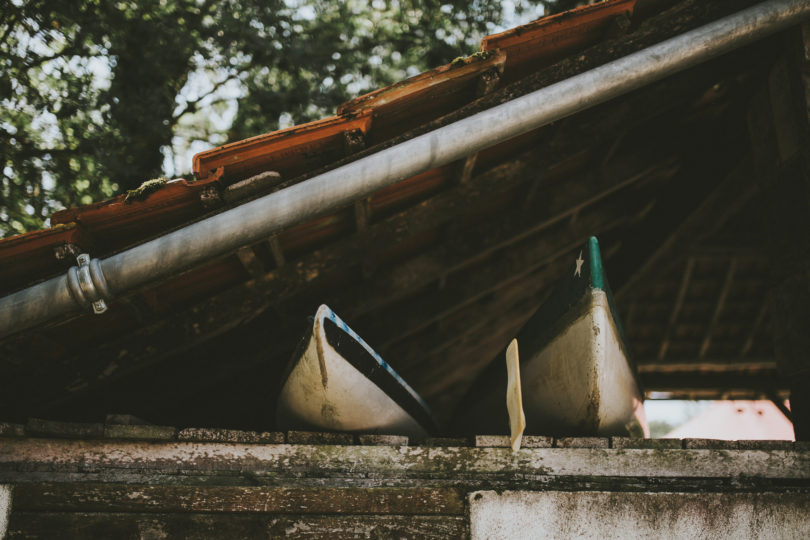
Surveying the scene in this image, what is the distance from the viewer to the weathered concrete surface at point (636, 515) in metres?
2.34

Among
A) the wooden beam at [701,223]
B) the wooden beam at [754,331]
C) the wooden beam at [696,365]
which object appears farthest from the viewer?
the wooden beam at [696,365]

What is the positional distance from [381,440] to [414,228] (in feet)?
4.49

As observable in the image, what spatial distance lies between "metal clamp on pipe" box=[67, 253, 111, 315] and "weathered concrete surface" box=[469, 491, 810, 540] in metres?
1.75

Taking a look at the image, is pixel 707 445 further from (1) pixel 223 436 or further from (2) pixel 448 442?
(1) pixel 223 436

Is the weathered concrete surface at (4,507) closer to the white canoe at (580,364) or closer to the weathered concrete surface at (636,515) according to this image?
the weathered concrete surface at (636,515)

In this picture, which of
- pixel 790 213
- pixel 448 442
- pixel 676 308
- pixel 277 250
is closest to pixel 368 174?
pixel 277 250

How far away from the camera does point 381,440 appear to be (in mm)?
2572

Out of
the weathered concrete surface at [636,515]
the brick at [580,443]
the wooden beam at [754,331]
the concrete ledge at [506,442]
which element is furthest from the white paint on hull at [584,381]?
the wooden beam at [754,331]

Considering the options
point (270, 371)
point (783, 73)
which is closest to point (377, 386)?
point (270, 371)

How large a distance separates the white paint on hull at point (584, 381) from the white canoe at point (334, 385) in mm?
829

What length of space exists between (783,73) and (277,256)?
10.4 feet

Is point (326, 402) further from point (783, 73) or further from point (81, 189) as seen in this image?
point (81, 189)

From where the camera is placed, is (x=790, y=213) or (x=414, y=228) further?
(x=414, y=228)

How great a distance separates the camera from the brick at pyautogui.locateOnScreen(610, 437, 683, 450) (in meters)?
2.55
